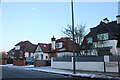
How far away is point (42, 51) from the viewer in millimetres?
57500

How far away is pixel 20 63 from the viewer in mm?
41000

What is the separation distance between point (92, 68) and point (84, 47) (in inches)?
321

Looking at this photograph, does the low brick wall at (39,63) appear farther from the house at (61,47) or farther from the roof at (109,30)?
the house at (61,47)

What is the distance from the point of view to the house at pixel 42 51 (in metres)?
57.4

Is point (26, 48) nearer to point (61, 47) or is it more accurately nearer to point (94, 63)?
point (61, 47)

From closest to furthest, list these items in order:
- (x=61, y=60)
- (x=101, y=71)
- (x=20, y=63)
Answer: (x=101, y=71)
(x=61, y=60)
(x=20, y=63)

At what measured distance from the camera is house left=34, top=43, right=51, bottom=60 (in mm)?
57375

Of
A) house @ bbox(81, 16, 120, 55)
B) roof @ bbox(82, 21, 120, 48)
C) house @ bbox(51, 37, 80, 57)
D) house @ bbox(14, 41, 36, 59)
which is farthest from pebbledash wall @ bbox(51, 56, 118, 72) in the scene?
house @ bbox(14, 41, 36, 59)

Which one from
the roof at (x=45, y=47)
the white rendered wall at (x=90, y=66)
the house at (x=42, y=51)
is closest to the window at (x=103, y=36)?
the white rendered wall at (x=90, y=66)

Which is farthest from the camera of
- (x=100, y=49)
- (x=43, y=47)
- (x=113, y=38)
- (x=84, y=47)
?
(x=43, y=47)

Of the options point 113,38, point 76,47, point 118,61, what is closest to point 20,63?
point 76,47

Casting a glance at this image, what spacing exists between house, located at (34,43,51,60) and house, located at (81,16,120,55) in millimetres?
20703

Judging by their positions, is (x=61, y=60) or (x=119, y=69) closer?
(x=119, y=69)

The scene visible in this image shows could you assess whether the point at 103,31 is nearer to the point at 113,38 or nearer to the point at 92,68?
the point at 113,38
